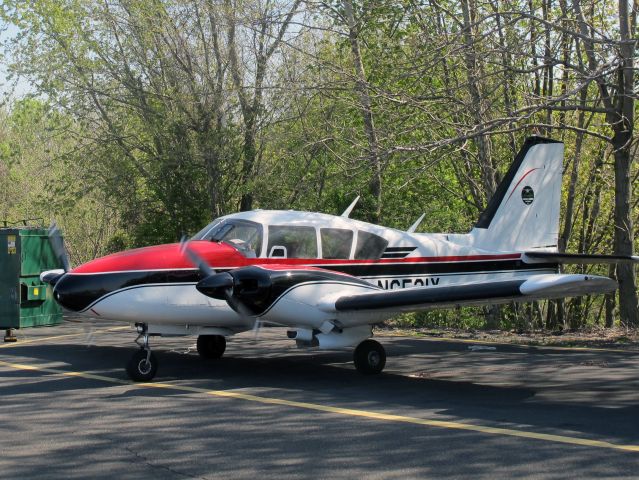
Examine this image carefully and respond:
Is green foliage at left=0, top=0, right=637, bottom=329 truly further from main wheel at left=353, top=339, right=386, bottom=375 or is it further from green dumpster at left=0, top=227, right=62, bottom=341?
main wheel at left=353, top=339, right=386, bottom=375

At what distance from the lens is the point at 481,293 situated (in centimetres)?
1054

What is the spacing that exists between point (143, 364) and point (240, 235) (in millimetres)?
2383

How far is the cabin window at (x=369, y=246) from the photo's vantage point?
13.3 metres

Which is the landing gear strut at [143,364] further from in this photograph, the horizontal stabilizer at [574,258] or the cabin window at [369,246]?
the horizontal stabilizer at [574,258]

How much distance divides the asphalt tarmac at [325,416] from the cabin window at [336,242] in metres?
1.79

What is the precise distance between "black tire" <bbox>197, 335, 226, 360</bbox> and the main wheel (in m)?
2.95

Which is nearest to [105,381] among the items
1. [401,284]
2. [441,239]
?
[401,284]

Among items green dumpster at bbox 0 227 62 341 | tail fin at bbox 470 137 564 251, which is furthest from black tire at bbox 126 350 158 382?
green dumpster at bbox 0 227 62 341

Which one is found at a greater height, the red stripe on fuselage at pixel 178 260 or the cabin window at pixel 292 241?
the cabin window at pixel 292 241

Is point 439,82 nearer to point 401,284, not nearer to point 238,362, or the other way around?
point 401,284

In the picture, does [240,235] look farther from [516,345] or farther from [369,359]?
[516,345]

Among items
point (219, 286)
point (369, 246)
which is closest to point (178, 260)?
point (219, 286)

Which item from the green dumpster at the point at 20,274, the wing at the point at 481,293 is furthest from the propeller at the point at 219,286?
the green dumpster at the point at 20,274

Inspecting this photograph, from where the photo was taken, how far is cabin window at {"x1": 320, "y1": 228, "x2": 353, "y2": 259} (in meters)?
12.9
